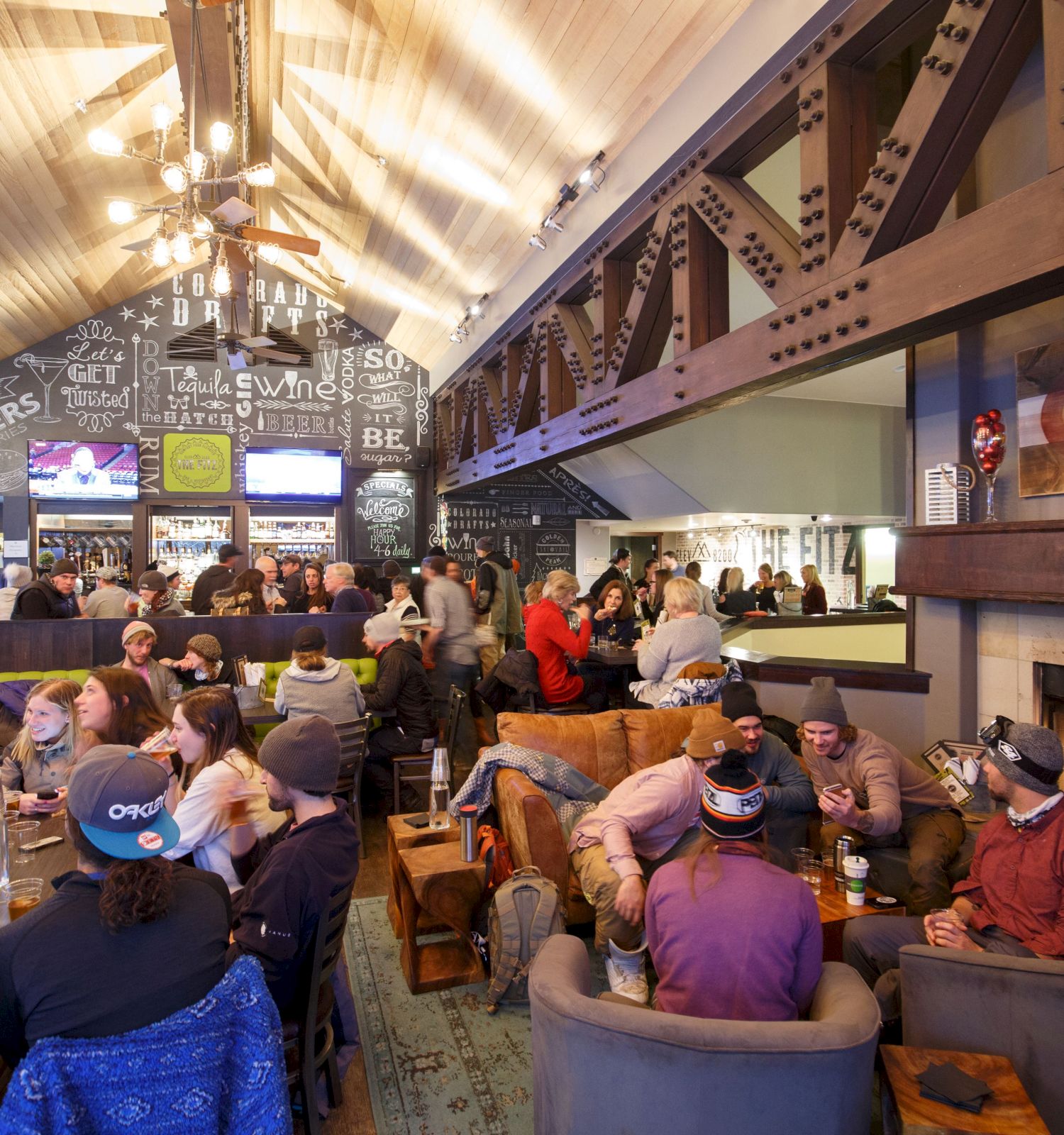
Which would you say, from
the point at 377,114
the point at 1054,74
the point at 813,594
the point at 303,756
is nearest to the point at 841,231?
the point at 1054,74

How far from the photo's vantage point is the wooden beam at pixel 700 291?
4340mm

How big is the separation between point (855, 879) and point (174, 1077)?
237cm

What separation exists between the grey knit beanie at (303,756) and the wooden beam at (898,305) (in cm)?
251

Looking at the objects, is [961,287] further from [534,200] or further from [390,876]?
[534,200]

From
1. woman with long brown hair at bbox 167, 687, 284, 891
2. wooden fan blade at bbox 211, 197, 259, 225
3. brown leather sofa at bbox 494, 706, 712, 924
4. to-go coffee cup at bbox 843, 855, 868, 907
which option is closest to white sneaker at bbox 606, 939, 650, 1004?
brown leather sofa at bbox 494, 706, 712, 924

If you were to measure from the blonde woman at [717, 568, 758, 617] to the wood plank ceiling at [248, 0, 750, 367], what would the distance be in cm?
434

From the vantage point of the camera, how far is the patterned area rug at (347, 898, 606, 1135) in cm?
251

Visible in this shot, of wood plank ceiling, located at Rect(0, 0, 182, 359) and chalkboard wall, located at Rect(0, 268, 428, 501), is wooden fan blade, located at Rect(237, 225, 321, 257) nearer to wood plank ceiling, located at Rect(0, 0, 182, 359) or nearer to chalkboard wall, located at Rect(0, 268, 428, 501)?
wood plank ceiling, located at Rect(0, 0, 182, 359)

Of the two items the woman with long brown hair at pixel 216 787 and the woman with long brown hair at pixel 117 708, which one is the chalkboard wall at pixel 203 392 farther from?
the woman with long brown hair at pixel 216 787

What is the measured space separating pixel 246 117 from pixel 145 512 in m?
5.47

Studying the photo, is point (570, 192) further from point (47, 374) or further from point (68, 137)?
point (47, 374)

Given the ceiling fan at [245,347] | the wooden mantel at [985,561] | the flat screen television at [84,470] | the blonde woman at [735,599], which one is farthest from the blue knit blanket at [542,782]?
the flat screen television at [84,470]

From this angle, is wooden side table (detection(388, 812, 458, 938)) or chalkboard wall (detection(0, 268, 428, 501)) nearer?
wooden side table (detection(388, 812, 458, 938))

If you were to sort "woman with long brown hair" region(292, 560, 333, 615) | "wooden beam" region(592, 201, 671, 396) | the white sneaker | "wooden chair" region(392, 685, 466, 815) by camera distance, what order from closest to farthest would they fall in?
the white sneaker < "wooden beam" region(592, 201, 671, 396) < "wooden chair" region(392, 685, 466, 815) < "woman with long brown hair" region(292, 560, 333, 615)
